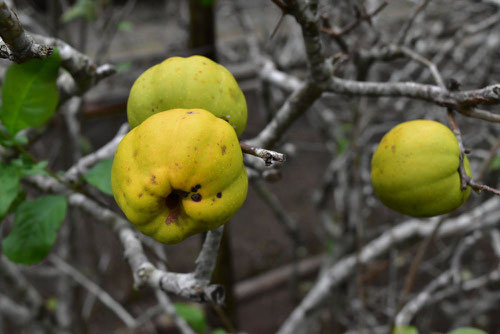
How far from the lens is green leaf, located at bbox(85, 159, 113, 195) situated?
109cm

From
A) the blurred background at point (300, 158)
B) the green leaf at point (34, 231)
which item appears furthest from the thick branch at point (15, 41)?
the blurred background at point (300, 158)

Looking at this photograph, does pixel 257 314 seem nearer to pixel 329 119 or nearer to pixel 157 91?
pixel 329 119

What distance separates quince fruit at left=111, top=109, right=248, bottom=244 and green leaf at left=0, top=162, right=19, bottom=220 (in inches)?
16.9

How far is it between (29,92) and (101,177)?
28cm

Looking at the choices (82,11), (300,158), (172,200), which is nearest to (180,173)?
(172,200)

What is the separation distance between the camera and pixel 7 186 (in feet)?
3.42

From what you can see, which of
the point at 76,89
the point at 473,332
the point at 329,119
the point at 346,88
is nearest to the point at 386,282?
the point at 329,119

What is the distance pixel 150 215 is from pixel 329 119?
232 centimetres

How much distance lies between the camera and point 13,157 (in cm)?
124

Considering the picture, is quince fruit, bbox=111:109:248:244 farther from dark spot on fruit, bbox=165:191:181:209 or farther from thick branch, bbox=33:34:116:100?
thick branch, bbox=33:34:116:100

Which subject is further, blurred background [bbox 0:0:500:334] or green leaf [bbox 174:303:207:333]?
blurred background [bbox 0:0:500:334]

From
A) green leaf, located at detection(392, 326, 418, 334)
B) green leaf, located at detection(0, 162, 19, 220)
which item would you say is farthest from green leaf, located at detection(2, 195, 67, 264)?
green leaf, located at detection(392, 326, 418, 334)

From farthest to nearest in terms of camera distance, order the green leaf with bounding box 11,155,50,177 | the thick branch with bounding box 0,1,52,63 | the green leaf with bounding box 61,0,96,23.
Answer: the green leaf with bounding box 61,0,96,23 < the green leaf with bounding box 11,155,50,177 < the thick branch with bounding box 0,1,52,63

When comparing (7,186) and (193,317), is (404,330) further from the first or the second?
(7,186)
